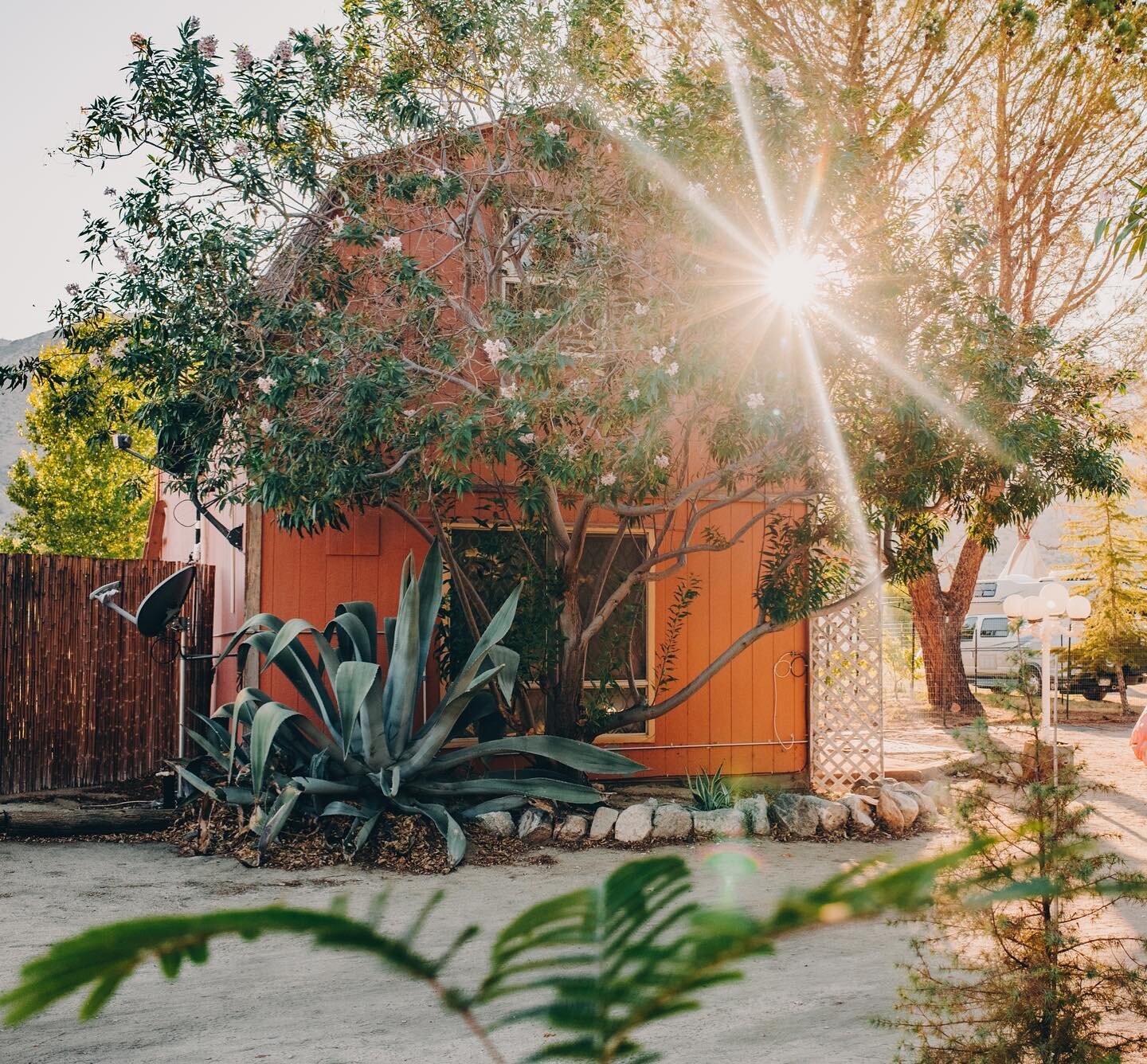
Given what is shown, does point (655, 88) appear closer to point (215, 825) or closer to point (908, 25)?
point (215, 825)

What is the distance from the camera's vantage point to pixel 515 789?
26.7 feet

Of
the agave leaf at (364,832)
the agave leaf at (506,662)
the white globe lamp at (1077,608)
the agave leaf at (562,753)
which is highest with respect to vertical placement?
the white globe lamp at (1077,608)

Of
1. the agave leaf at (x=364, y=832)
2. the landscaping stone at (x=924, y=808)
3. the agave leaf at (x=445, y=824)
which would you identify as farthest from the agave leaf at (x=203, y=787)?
the landscaping stone at (x=924, y=808)

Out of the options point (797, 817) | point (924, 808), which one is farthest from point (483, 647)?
point (924, 808)

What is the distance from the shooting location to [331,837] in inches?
299

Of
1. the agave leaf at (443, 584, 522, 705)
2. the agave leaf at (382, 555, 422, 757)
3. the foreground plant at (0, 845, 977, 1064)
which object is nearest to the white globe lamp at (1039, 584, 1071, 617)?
the agave leaf at (443, 584, 522, 705)

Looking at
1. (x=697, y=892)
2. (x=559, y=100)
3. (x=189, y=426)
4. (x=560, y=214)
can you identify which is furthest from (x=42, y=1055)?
(x=559, y=100)

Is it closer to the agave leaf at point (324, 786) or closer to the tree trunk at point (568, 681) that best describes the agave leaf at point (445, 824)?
the agave leaf at point (324, 786)

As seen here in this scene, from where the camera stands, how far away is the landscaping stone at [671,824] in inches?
319

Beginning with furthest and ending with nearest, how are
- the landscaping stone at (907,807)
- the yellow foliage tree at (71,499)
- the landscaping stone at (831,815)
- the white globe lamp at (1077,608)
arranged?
1. the yellow foliage tree at (71,499)
2. the white globe lamp at (1077,608)
3. the landscaping stone at (907,807)
4. the landscaping stone at (831,815)

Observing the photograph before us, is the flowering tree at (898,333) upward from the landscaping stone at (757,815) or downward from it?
upward

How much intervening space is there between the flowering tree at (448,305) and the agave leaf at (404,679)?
915 mm

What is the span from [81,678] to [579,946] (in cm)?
1022

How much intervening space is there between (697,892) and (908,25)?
53.8 feet
